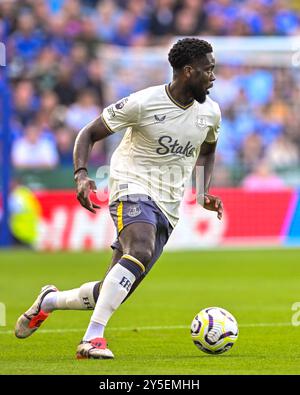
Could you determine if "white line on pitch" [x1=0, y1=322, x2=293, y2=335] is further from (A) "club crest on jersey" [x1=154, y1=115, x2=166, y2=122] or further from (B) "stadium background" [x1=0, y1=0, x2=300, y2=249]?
(B) "stadium background" [x1=0, y1=0, x2=300, y2=249]

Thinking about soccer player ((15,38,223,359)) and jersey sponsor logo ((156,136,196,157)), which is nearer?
soccer player ((15,38,223,359))

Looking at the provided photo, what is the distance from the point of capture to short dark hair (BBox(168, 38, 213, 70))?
26.5ft

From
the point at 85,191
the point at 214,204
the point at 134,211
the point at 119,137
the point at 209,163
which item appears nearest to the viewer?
the point at 85,191

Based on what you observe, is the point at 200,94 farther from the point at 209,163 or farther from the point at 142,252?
the point at 142,252

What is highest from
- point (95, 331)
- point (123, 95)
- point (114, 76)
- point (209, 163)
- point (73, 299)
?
point (114, 76)

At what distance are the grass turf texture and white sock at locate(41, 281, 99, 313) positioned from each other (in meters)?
0.34

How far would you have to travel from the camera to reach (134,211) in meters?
7.88

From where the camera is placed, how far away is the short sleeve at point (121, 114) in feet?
26.5

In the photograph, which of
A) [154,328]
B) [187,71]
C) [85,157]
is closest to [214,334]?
[85,157]

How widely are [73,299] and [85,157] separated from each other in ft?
3.62

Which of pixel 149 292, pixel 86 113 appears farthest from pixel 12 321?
pixel 86 113

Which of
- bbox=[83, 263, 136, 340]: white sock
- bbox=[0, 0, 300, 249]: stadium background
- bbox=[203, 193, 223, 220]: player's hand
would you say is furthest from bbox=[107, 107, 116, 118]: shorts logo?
bbox=[0, 0, 300, 249]: stadium background

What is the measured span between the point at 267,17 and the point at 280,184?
15.7ft

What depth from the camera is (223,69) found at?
23328 mm
